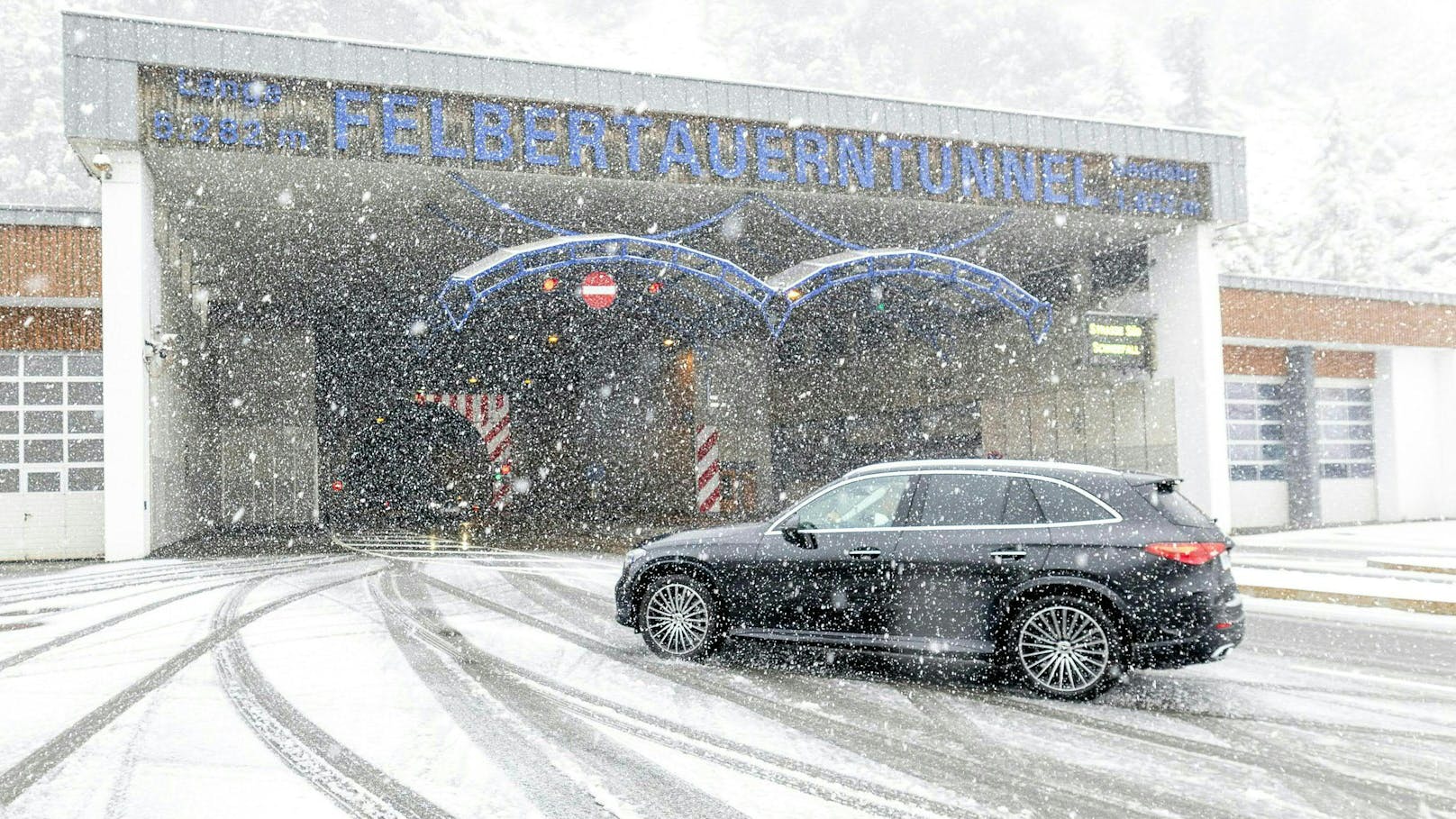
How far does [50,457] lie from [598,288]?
9268 millimetres

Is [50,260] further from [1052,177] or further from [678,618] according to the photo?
[1052,177]

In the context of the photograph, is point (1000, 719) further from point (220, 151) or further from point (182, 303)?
point (182, 303)

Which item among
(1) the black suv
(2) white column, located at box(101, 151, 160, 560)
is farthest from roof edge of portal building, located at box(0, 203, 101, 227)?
(1) the black suv

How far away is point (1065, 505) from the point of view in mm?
6816

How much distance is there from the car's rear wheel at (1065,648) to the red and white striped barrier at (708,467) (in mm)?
20602

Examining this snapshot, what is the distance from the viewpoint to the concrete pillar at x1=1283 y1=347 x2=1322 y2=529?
74.9ft

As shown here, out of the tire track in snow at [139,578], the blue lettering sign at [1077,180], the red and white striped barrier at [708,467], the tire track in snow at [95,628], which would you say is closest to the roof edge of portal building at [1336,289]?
the blue lettering sign at [1077,180]

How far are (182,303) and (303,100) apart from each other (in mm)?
6948

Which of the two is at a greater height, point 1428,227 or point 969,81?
point 969,81

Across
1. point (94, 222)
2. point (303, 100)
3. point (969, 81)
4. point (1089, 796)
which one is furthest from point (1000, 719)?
point (969, 81)

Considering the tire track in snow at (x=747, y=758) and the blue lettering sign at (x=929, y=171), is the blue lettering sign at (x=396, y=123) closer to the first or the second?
the blue lettering sign at (x=929, y=171)

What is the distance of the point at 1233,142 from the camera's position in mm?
20750

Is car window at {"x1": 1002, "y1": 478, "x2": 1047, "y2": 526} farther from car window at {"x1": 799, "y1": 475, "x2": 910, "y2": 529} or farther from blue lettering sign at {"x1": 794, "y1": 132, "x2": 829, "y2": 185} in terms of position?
blue lettering sign at {"x1": 794, "y1": 132, "x2": 829, "y2": 185}

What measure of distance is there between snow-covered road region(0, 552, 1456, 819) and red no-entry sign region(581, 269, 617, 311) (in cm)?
1046
